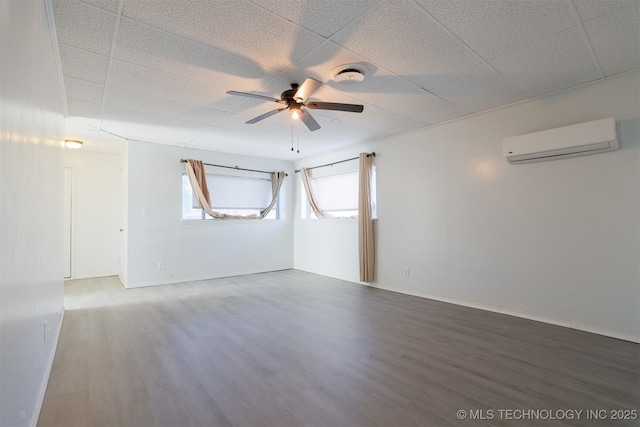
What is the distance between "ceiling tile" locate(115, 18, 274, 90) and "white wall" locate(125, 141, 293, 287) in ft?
9.89

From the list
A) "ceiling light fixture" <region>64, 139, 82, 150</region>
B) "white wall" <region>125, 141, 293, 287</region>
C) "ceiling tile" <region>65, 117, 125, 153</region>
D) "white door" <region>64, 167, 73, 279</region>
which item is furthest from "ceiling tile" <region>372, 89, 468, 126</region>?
"white door" <region>64, 167, 73, 279</region>

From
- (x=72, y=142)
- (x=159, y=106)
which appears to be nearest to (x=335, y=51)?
(x=159, y=106)

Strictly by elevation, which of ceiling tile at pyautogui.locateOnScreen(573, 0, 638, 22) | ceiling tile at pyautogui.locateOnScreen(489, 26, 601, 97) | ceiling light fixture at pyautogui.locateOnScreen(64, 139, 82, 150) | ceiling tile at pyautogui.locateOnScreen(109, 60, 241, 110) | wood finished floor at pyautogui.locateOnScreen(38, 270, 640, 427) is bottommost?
wood finished floor at pyautogui.locateOnScreen(38, 270, 640, 427)

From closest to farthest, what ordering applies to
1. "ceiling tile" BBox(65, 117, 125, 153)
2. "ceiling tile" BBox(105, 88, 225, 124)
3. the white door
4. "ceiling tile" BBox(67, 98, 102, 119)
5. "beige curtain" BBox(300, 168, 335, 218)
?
"ceiling tile" BBox(105, 88, 225, 124) → "ceiling tile" BBox(67, 98, 102, 119) → "ceiling tile" BBox(65, 117, 125, 153) → the white door → "beige curtain" BBox(300, 168, 335, 218)

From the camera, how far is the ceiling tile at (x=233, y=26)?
1.85 m

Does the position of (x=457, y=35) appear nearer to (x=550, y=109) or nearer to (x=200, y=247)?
(x=550, y=109)

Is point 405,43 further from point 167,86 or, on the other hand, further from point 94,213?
point 94,213

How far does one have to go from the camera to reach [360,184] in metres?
5.04

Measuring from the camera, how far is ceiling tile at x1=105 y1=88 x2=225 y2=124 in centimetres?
314

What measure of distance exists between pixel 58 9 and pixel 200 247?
425 cm

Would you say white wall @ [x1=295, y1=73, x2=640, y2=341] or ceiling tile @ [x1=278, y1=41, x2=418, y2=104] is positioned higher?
ceiling tile @ [x1=278, y1=41, x2=418, y2=104]

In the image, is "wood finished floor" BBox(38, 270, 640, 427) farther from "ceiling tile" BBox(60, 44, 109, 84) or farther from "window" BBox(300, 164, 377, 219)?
"ceiling tile" BBox(60, 44, 109, 84)

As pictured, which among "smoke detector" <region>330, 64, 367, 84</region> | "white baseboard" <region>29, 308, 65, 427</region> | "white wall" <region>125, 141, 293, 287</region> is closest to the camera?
"white baseboard" <region>29, 308, 65, 427</region>

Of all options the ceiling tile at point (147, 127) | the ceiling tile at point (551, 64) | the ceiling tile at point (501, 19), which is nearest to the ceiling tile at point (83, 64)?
the ceiling tile at point (147, 127)
